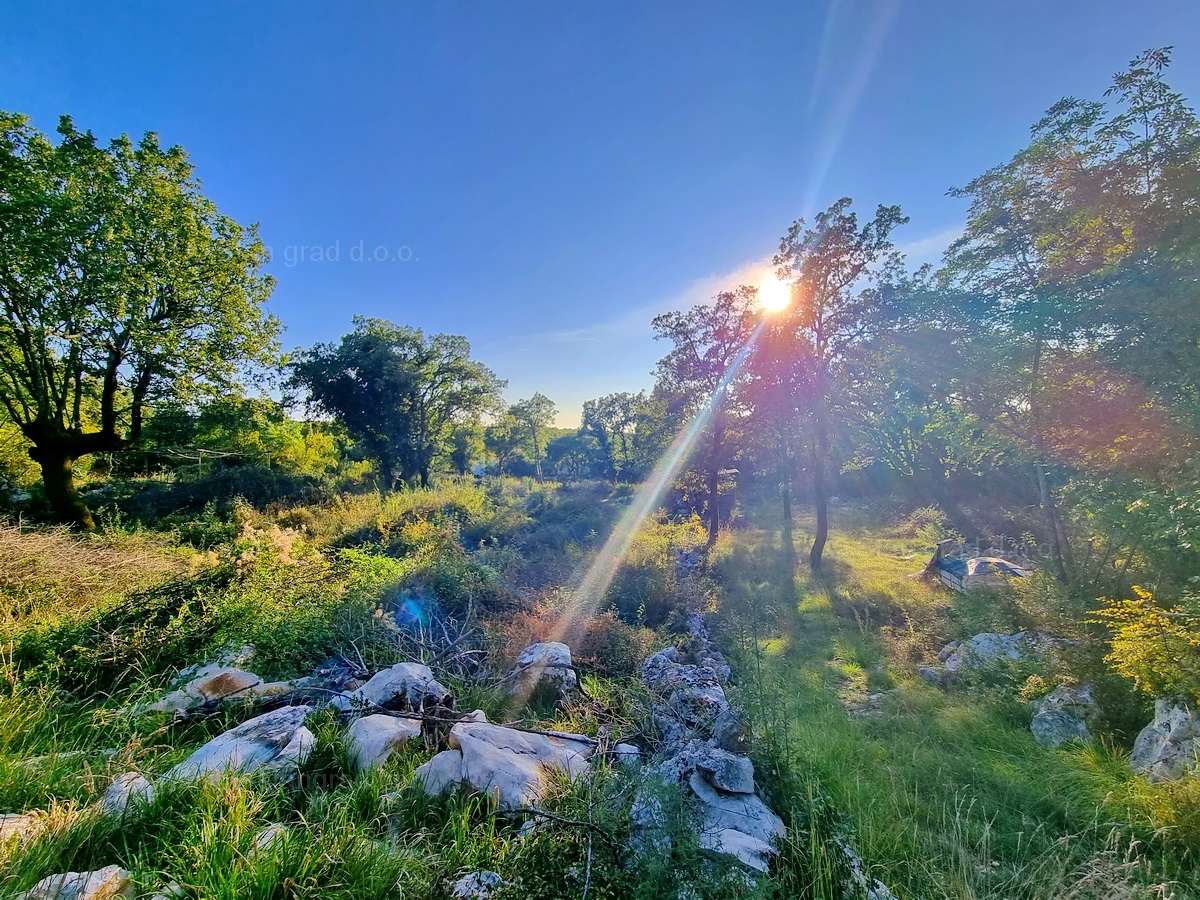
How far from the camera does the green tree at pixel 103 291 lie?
277 inches

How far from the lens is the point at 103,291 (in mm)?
7445

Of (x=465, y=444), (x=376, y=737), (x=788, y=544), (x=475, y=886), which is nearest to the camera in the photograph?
(x=475, y=886)

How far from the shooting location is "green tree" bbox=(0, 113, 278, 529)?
7.03 m

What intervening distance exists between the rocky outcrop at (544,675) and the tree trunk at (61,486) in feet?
33.5

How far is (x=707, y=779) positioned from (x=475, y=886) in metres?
1.40

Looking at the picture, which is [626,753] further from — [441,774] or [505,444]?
[505,444]

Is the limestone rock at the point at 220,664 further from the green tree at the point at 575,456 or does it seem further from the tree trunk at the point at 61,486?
the green tree at the point at 575,456

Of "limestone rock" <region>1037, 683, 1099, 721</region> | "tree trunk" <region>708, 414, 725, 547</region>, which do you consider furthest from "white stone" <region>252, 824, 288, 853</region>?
"tree trunk" <region>708, 414, 725, 547</region>

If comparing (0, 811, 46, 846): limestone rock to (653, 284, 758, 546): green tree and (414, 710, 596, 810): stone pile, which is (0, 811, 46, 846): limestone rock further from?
(653, 284, 758, 546): green tree

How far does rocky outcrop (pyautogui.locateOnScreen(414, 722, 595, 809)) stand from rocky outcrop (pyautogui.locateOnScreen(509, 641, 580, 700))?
96 cm

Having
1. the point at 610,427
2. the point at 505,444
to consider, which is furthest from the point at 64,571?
the point at 610,427

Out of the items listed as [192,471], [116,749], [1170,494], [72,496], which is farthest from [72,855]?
[192,471]

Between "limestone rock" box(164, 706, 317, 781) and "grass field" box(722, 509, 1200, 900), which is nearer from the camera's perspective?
"grass field" box(722, 509, 1200, 900)

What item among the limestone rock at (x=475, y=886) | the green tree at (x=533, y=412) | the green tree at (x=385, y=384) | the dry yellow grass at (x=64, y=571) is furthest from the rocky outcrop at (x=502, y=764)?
the green tree at (x=533, y=412)
